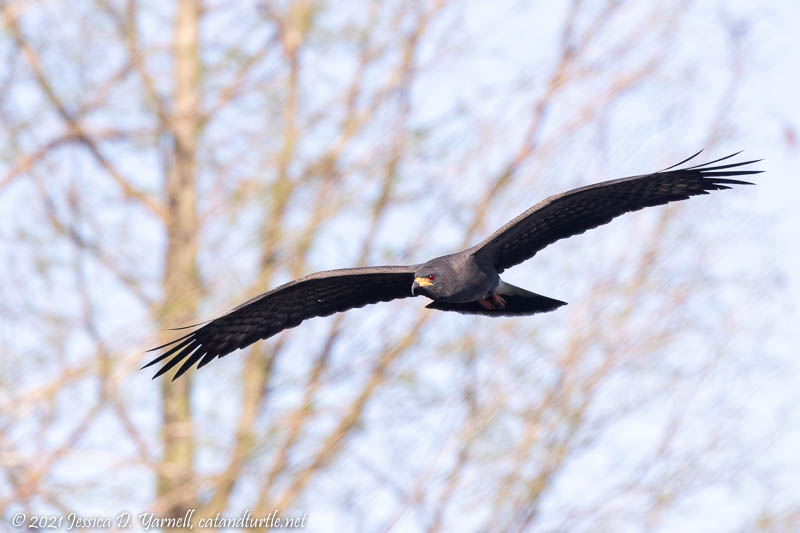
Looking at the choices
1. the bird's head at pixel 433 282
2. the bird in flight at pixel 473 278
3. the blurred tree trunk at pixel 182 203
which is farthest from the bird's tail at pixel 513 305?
the blurred tree trunk at pixel 182 203

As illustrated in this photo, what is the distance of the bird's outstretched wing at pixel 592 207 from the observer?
613 cm

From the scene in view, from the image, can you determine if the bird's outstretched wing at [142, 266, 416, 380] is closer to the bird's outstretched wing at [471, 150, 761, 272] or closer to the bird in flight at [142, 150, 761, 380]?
the bird in flight at [142, 150, 761, 380]

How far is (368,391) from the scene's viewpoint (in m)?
8.92

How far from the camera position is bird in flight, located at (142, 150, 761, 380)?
5.98 m

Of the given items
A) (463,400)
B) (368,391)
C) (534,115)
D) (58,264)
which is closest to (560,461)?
(463,400)

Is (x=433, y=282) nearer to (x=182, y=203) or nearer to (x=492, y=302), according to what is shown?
(x=492, y=302)

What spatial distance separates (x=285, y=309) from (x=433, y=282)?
3.55ft

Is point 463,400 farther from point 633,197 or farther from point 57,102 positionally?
point 57,102

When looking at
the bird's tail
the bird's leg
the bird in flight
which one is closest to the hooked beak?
the bird in flight

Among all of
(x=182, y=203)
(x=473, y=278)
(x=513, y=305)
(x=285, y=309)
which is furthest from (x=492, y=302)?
(x=182, y=203)

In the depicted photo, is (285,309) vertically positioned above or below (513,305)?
above

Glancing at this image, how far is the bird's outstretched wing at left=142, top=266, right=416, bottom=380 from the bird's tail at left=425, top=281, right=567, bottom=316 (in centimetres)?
34

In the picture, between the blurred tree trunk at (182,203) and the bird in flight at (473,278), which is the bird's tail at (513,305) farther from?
the blurred tree trunk at (182,203)

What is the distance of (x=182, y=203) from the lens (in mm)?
11531
